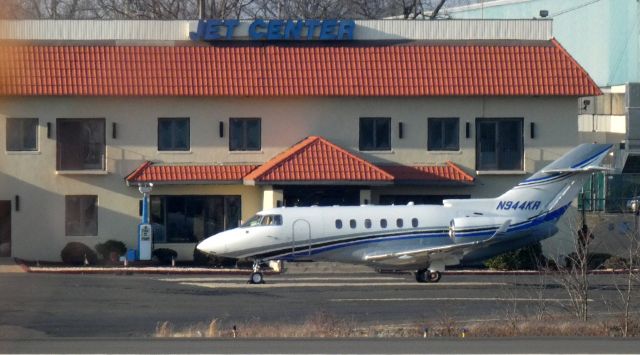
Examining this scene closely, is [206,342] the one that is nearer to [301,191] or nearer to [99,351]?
[99,351]

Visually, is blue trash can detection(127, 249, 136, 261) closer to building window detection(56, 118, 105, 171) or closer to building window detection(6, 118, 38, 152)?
building window detection(56, 118, 105, 171)

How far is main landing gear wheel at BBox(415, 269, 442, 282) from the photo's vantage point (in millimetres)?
32219

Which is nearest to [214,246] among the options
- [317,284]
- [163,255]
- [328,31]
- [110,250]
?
[317,284]

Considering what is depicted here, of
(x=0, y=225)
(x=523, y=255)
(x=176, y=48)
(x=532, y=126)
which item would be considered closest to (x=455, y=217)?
(x=523, y=255)

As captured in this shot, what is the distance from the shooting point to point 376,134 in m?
40.6

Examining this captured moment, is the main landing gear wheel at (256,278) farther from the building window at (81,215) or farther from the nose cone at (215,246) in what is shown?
the building window at (81,215)

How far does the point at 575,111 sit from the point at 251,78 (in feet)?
36.7

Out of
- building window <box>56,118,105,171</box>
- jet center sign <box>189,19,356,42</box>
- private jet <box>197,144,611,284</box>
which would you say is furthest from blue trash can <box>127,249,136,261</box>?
jet center sign <box>189,19,356,42</box>

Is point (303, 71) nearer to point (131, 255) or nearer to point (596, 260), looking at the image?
point (131, 255)

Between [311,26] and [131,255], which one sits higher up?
[311,26]

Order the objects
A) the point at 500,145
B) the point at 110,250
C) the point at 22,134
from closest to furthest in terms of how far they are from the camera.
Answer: the point at 110,250 → the point at 22,134 → the point at 500,145

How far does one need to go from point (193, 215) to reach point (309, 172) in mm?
4552

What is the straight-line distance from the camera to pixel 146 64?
129 feet

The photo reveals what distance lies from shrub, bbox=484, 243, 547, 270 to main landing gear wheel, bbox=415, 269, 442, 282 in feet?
16.5
